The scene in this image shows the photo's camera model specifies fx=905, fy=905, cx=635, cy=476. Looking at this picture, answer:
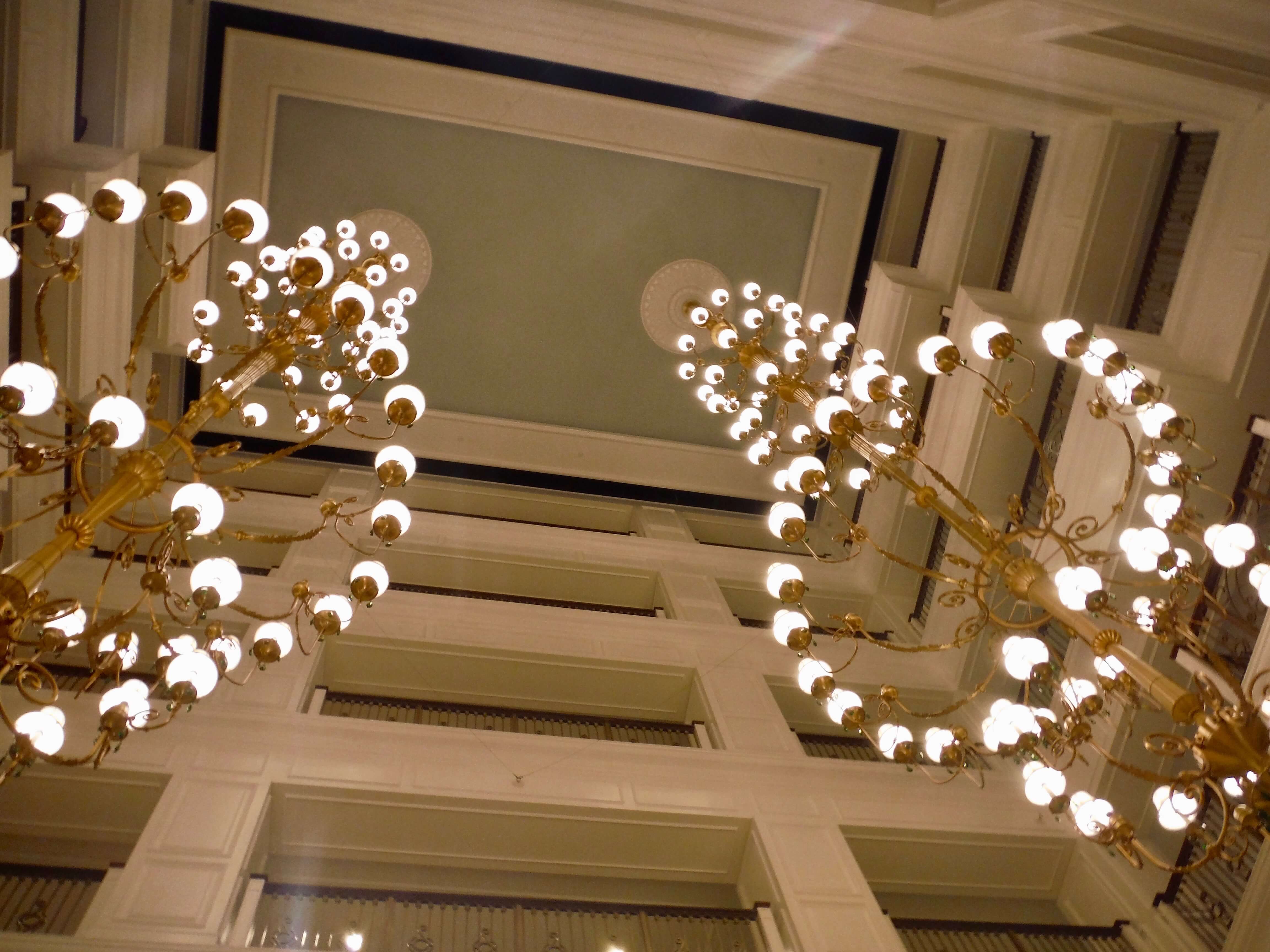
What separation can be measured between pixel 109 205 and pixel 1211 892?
5488 mm

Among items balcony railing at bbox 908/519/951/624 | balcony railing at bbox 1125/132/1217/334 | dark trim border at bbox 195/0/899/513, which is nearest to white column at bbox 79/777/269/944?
dark trim border at bbox 195/0/899/513

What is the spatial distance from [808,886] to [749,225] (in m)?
5.77

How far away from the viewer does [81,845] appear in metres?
4.47

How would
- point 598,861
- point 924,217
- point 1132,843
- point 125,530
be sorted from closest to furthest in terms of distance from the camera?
1. point 125,530
2. point 1132,843
3. point 598,861
4. point 924,217

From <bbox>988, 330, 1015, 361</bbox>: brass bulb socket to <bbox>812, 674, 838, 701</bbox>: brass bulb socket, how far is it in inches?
49.2

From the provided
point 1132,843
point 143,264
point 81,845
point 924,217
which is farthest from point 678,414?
point 1132,843

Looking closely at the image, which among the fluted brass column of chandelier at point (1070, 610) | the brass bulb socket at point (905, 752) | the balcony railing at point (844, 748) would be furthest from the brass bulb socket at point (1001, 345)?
the balcony railing at point (844, 748)

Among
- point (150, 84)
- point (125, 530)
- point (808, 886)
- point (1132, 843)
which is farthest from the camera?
point (150, 84)

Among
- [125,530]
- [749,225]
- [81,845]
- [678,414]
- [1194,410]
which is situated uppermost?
[749,225]

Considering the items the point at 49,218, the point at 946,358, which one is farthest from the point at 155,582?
the point at 946,358

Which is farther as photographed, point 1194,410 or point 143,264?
point 143,264

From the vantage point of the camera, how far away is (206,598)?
263 centimetres

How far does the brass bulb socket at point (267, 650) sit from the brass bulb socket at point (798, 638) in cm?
170

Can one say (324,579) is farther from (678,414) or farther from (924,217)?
(924,217)
